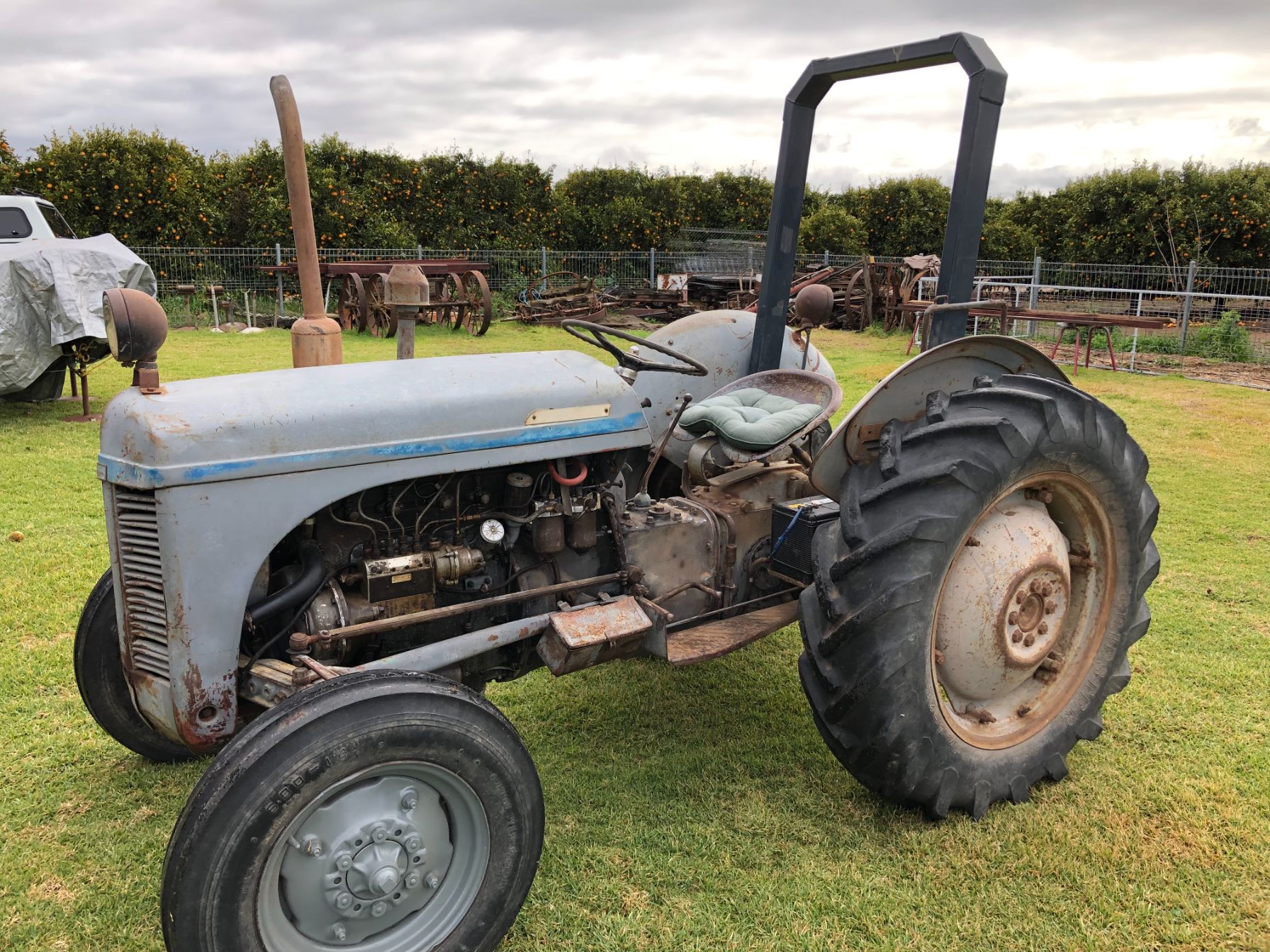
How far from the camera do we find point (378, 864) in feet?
6.53

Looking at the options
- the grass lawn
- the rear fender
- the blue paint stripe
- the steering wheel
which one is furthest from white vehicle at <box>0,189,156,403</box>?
the rear fender

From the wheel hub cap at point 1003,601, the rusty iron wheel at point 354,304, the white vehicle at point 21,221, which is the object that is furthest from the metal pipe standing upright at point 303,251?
the rusty iron wheel at point 354,304

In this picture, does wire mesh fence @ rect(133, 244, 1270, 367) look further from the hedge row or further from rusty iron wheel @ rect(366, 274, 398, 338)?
rusty iron wheel @ rect(366, 274, 398, 338)

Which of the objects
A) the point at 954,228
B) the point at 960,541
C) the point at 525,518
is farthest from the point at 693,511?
the point at 954,228

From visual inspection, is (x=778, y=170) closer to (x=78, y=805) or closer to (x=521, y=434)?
(x=521, y=434)

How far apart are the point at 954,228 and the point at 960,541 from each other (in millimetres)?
1052

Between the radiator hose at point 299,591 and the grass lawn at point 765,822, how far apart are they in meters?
0.79

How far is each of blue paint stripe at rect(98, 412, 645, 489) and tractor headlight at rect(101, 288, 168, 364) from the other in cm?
25

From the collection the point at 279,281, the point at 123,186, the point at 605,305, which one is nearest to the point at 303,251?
the point at 605,305

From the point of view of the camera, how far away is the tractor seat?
300cm

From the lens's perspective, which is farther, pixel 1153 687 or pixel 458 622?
pixel 1153 687

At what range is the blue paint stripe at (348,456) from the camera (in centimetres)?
205

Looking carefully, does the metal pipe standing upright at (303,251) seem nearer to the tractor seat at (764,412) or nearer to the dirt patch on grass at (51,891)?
the tractor seat at (764,412)

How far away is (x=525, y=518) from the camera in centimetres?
255
